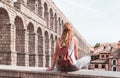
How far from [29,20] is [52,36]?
405 inches

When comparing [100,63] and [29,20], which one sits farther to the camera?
[100,63]

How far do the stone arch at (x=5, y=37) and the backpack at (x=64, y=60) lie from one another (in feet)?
41.5

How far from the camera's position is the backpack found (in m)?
4.93

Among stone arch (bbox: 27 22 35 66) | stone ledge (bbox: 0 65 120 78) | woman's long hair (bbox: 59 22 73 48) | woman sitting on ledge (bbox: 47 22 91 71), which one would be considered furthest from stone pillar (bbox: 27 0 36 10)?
woman's long hair (bbox: 59 22 73 48)

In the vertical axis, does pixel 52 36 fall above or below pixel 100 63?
above

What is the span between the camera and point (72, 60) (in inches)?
198

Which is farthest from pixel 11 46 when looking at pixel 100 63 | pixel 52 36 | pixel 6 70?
pixel 100 63

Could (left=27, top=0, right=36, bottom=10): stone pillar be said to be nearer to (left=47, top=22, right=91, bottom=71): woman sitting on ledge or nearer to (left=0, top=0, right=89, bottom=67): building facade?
(left=0, top=0, right=89, bottom=67): building facade

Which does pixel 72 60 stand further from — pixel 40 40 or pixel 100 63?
pixel 100 63

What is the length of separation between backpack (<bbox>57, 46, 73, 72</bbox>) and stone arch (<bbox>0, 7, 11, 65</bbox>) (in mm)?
12635

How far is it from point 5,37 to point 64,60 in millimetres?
13021

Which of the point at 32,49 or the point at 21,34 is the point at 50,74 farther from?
the point at 32,49

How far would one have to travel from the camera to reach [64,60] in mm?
4930

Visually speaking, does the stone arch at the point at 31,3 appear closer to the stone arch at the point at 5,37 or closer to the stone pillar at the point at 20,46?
the stone pillar at the point at 20,46
